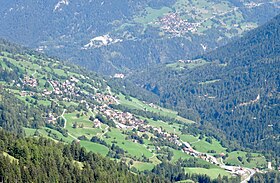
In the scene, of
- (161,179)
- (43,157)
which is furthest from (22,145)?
(161,179)

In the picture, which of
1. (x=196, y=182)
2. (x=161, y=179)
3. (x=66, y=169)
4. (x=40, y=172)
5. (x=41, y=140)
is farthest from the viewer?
(x=196, y=182)

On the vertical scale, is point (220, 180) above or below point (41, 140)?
below

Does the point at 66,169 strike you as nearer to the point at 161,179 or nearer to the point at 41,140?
the point at 41,140

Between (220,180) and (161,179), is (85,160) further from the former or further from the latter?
(220,180)

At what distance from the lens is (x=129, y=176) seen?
168m

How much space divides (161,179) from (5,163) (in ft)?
193

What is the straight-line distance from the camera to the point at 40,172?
447ft

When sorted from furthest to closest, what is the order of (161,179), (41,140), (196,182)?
1. (196,182)
2. (161,179)
3. (41,140)

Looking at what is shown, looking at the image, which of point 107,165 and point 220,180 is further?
point 220,180

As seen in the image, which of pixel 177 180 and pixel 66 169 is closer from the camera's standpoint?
pixel 66 169

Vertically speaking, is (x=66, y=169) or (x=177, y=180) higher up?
(x=66, y=169)

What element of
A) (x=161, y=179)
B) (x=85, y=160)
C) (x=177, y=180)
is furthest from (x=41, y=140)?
(x=177, y=180)

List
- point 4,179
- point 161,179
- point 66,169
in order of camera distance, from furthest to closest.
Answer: point 161,179 → point 66,169 → point 4,179

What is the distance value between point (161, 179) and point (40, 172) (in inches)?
1914
